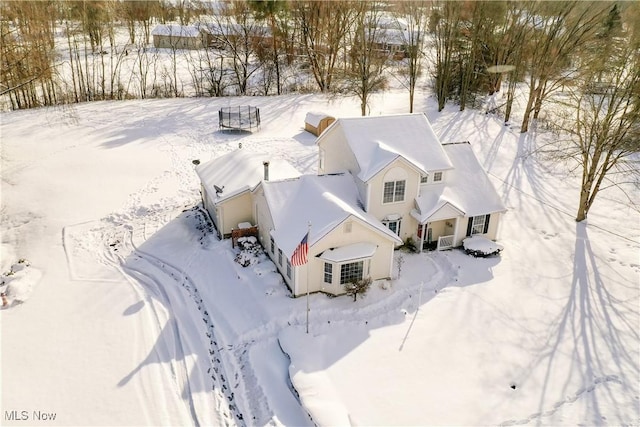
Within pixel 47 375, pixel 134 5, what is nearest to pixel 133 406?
pixel 47 375

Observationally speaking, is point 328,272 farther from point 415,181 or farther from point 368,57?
point 368,57

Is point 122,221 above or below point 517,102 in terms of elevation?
below

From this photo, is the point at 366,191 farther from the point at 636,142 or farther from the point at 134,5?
the point at 134,5

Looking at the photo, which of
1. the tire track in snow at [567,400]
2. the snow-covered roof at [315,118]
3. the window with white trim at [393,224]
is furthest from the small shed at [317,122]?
the tire track in snow at [567,400]

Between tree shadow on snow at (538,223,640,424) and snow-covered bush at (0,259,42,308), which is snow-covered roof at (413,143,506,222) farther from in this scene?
snow-covered bush at (0,259,42,308)

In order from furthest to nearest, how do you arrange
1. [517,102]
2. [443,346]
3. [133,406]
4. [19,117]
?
[517,102] → [19,117] → [443,346] → [133,406]

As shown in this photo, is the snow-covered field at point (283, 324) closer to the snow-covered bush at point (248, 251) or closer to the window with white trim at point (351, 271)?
the snow-covered bush at point (248, 251)

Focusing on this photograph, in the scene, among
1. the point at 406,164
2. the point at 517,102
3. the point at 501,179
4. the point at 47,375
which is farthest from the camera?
the point at 517,102

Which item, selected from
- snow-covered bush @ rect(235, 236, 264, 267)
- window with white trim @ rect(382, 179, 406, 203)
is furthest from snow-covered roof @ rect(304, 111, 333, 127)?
snow-covered bush @ rect(235, 236, 264, 267)
